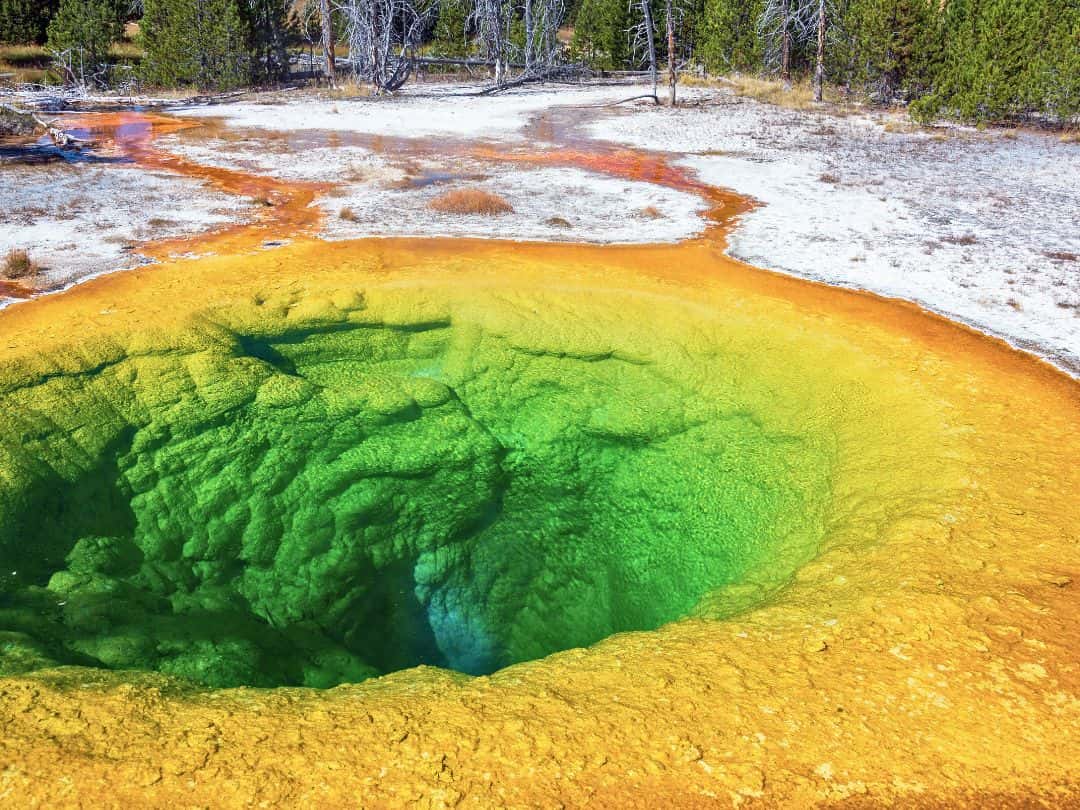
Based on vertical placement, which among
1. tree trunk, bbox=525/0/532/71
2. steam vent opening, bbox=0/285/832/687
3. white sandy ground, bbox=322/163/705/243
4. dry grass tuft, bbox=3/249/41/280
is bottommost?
steam vent opening, bbox=0/285/832/687

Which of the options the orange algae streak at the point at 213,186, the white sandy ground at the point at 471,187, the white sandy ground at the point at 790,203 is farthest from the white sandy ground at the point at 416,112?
the white sandy ground at the point at 471,187

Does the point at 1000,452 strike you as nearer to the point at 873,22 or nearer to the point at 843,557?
the point at 843,557

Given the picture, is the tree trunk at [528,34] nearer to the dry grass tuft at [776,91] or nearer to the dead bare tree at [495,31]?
the dead bare tree at [495,31]

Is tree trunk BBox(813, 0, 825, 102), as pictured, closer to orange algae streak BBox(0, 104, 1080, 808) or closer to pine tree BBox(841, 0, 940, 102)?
pine tree BBox(841, 0, 940, 102)

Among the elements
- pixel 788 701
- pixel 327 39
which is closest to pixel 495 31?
pixel 327 39

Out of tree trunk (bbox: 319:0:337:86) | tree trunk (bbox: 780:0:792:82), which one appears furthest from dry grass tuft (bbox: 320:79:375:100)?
tree trunk (bbox: 780:0:792:82)

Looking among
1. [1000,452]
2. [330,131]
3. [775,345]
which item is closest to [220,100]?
[330,131]
